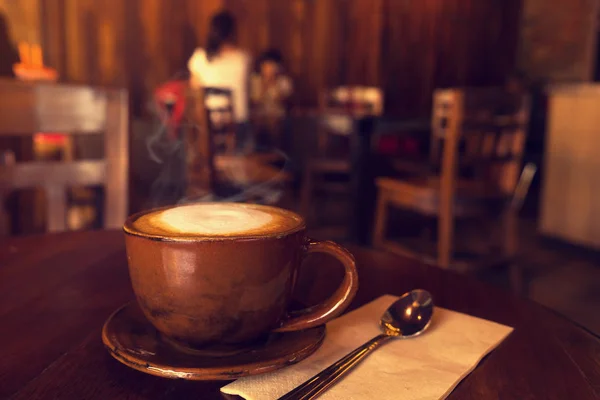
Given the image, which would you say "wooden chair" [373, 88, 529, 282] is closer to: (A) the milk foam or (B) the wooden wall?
(A) the milk foam

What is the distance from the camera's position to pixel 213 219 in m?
0.45

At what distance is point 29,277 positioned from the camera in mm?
608

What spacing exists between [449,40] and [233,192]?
16.5 feet

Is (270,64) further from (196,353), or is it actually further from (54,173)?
(196,353)

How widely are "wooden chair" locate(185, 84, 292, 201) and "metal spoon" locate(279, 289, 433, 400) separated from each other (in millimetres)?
1721

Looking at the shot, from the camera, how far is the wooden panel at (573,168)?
320 centimetres

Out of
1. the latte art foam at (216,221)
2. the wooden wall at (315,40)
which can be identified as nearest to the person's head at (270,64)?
the wooden wall at (315,40)

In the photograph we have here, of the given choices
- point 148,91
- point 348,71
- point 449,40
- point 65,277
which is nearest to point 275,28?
point 348,71

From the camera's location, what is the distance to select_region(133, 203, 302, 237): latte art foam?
0.42 meters

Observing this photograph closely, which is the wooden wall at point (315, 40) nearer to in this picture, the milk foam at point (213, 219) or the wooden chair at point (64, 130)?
the wooden chair at point (64, 130)

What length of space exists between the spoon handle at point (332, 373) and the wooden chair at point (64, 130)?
800 millimetres

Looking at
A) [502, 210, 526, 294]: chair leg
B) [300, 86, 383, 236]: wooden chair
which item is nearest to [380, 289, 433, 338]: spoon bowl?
[502, 210, 526, 294]: chair leg

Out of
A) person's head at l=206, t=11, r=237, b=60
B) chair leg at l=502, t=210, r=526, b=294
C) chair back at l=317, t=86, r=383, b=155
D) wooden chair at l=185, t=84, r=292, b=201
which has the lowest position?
chair leg at l=502, t=210, r=526, b=294

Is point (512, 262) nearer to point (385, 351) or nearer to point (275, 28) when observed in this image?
point (385, 351)
